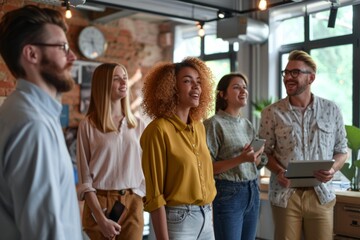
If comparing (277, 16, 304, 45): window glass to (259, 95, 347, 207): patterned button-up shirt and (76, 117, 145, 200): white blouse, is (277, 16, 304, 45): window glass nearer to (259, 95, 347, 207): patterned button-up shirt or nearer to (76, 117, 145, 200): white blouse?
(259, 95, 347, 207): patterned button-up shirt

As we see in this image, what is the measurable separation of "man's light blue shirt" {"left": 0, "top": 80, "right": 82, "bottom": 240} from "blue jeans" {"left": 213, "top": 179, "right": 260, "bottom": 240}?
1.29m

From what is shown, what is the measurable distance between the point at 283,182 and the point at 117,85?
1.10 meters

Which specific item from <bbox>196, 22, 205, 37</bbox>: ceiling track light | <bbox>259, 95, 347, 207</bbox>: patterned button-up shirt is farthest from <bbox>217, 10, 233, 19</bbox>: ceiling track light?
<bbox>259, 95, 347, 207</bbox>: patterned button-up shirt

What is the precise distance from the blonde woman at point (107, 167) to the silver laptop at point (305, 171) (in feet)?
2.73

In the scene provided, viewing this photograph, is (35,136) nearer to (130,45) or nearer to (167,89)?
(167,89)

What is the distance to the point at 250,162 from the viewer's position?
242 centimetres

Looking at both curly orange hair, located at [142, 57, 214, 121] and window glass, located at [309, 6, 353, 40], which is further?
window glass, located at [309, 6, 353, 40]

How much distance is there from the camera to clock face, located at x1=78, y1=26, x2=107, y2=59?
5.39 m

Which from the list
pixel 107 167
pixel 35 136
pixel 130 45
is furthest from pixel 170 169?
pixel 130 45

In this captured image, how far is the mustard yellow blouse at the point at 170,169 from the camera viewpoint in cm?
180

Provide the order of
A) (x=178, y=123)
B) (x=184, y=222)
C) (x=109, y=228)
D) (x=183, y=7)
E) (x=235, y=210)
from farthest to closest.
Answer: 1. (x=183, y=7)
2. (x=235, y=210)
3. (x=109, y=228)
4. (x=178, y=123)
5. (x=184, y=222)

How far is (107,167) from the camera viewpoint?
86.0 inches

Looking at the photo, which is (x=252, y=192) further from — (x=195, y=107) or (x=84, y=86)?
(x=84, y=86)

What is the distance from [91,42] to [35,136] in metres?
4.54
